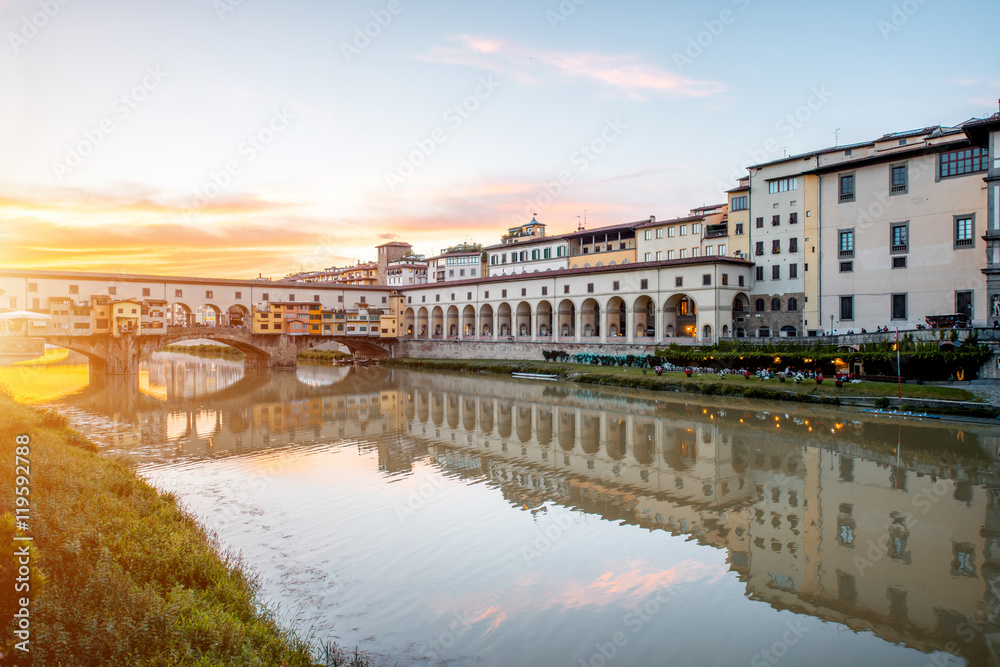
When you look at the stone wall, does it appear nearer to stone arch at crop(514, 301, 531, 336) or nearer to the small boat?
stone arch at crop(514, 301, 531, 336)

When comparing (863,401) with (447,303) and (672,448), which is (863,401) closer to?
(672,448)

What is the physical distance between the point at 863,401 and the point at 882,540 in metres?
17.0

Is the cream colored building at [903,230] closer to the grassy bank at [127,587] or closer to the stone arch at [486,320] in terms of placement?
the stone arch at [486,320]

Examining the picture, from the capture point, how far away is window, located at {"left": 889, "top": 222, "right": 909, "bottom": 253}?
36094 mm

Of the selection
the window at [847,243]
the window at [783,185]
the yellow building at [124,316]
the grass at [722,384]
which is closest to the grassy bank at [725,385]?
the grass at [722,384]

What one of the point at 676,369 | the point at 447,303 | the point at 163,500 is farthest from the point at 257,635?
the point at 447,303

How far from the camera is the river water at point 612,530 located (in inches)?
345

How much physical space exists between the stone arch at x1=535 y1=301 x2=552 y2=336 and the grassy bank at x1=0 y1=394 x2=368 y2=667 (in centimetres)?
4594

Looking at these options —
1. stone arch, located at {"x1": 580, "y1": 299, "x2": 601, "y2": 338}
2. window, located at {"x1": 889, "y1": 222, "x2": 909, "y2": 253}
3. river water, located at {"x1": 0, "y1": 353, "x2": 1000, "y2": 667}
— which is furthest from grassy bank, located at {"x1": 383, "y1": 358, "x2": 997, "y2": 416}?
window, located at {"x1": 889, "y1": 222, "x2": 909, "y2": 253}

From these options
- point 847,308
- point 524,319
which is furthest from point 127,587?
point 524,319

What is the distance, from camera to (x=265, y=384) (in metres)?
45.1

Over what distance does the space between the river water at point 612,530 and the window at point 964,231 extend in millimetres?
15280

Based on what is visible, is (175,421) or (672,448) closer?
(672,448)

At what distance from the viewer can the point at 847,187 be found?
3906cm
